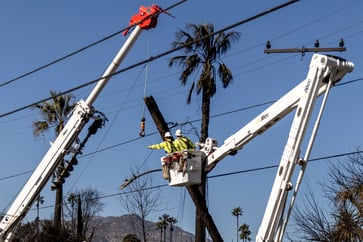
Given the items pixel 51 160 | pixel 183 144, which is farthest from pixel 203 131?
pixel 183 144

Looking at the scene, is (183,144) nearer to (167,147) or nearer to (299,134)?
(167,147)

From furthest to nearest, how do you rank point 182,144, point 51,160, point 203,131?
1. point 203,131
2. point 51,160
3. point 182,144

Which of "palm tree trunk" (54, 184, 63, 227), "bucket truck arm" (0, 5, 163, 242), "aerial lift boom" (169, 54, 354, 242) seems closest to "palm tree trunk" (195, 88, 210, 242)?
"bucket truck arm" (0, 5, 163, 242)

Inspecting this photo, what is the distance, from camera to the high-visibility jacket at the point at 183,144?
598 inches

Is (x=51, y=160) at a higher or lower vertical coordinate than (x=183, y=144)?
higher

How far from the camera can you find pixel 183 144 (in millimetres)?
15234

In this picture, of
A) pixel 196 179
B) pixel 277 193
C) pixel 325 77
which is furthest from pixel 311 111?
pixel 196 179

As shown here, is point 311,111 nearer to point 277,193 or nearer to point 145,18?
point 277,193

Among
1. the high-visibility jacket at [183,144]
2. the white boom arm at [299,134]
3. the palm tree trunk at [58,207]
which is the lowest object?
the white boom arm at [299,134]

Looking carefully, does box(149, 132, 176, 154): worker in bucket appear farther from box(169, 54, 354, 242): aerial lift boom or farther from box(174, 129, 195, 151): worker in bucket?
box(169, 54, 354, 242): aerial lift boom

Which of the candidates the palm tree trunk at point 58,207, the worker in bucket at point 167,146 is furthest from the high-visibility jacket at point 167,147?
the palm tree trunk at point 58,207

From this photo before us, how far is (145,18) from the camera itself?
1727cm

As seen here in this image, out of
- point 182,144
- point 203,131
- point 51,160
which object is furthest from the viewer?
point 203,131

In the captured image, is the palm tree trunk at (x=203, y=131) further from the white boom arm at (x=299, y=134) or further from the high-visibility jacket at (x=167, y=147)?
the white boom arm at (x=299, y=134)
